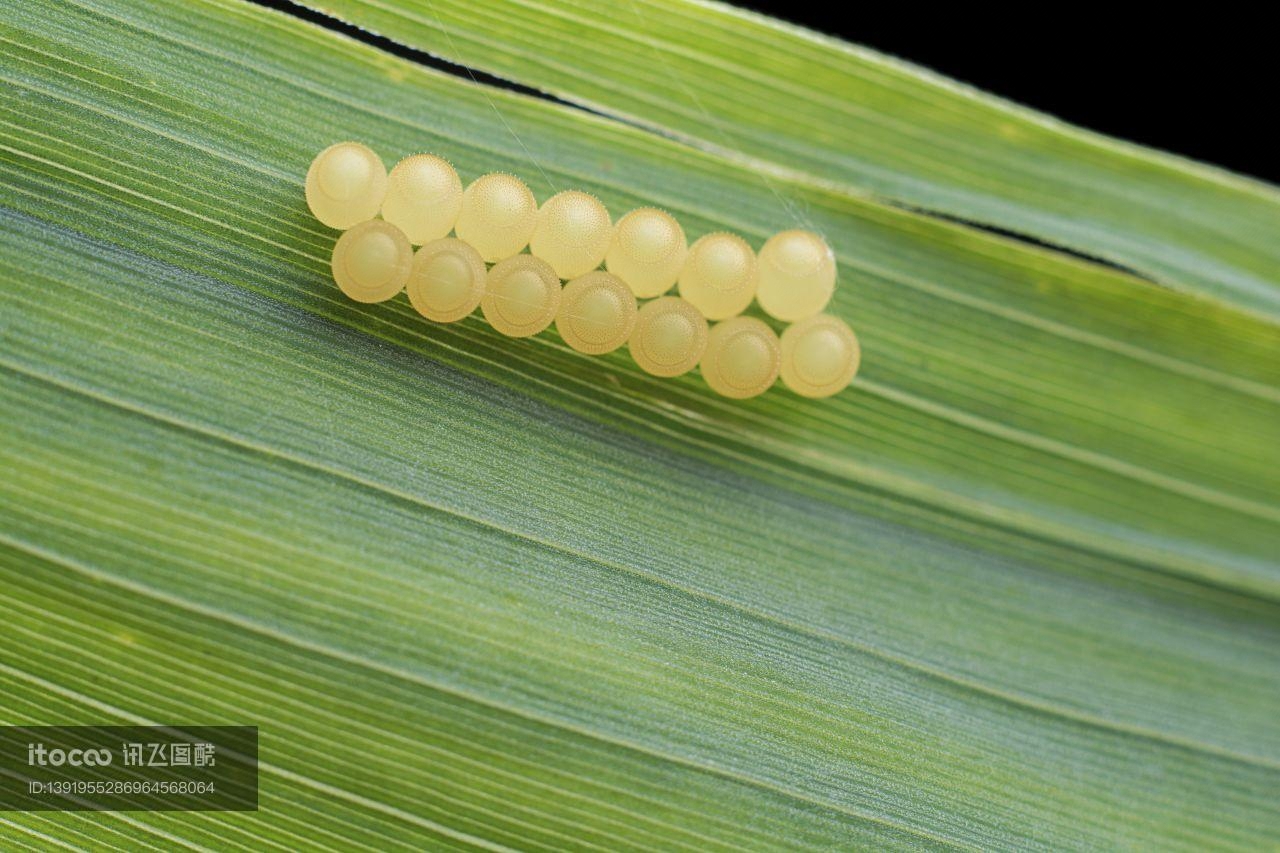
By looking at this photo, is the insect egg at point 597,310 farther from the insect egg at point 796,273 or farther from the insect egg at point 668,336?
the insect egg at point 796,273

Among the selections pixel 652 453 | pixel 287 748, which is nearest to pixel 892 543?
pixel 652 453

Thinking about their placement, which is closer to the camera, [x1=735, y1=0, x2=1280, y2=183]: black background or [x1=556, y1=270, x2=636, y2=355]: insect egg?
[x1=556, y1=270, x2=636, y2=355]: insect egg

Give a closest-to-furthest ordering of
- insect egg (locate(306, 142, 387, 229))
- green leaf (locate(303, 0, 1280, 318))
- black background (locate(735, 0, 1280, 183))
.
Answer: insect egg (locate(306, 142, 387, 229))
green leaf (locate(303, 0, 1280, 318))
black background (locate(735, 0, 1280, 183))

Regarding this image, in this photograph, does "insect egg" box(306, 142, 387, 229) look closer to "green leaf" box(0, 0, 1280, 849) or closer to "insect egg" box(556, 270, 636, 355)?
"green leaf" box(0, 0, 1280, 849)

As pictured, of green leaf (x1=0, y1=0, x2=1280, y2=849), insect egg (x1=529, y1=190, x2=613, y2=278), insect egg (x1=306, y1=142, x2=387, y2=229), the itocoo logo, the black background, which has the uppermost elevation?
the black background

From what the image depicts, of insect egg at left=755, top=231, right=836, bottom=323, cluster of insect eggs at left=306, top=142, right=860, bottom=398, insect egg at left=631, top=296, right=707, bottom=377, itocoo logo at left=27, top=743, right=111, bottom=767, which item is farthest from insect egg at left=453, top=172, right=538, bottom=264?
itocoo logo at left=27, top=743, right=111, bottom=767

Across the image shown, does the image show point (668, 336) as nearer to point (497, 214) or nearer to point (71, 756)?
point (497, 214)
